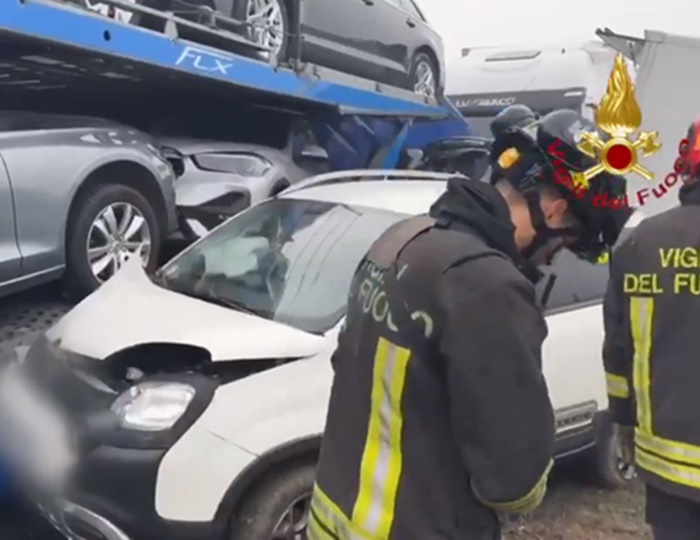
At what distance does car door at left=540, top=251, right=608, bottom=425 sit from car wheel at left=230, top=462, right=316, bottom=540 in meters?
1.26

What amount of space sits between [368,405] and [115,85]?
4415 millimetres

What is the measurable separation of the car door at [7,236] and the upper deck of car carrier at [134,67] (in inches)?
25.2

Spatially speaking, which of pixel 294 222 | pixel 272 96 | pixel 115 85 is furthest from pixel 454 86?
pixel 294 222

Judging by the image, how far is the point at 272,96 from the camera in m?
6.30

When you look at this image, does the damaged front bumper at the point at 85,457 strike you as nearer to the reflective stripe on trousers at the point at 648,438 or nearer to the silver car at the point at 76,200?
the silver car at the point at 76,200

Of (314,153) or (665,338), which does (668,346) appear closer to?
(665,338)

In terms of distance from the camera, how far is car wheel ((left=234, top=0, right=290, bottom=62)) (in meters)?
5.88

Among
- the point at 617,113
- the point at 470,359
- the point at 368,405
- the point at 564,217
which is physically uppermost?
the point at 617,113

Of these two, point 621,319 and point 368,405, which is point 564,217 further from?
point 621,319

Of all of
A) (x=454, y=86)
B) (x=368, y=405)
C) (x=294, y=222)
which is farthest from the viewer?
(x=454, y=86)

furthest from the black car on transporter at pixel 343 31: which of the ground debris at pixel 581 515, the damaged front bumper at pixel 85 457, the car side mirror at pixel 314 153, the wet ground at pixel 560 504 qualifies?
the ground debris at pixel 581 515

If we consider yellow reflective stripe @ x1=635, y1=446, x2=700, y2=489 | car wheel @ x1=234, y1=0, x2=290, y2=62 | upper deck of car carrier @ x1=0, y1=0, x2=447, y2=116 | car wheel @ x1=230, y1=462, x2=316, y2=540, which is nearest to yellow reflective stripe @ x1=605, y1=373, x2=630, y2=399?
yellow reflective stripe @ x1=635, y1=446, x2=700, y2=489

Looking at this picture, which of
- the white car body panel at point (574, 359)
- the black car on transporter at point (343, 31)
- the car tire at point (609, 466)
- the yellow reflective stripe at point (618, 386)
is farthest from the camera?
the black car on transporter at point (343, 31)

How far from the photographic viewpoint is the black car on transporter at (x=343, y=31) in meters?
5.57
